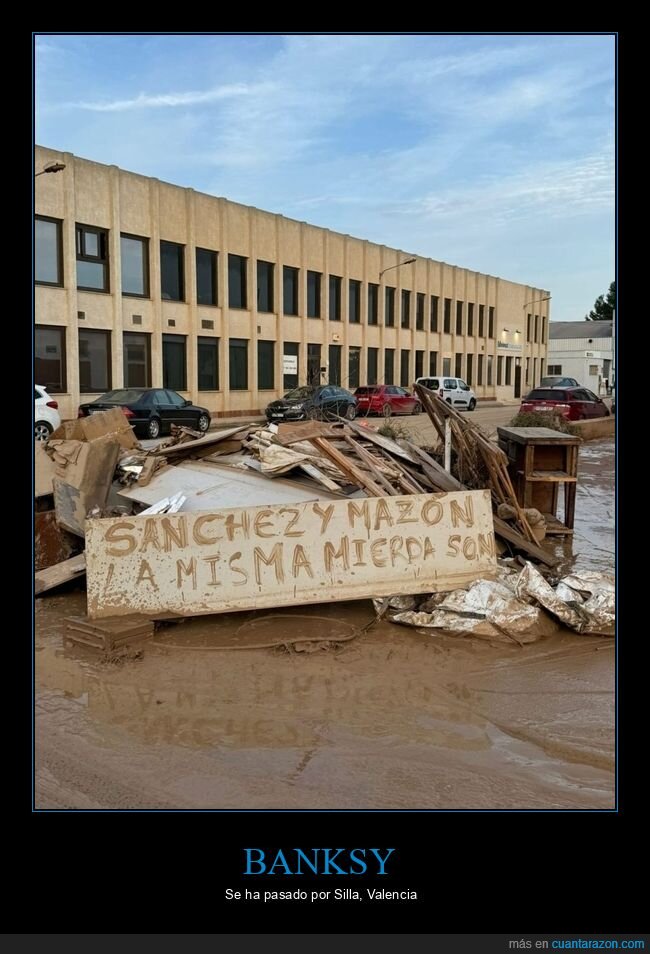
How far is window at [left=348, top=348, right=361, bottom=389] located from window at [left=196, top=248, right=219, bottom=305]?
1039cm

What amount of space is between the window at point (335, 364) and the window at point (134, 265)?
12.2 metres

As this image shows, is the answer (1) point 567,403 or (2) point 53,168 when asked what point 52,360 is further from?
(1) point 567,403

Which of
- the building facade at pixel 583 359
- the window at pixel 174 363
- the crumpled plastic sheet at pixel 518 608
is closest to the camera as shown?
the crumpled plastic sheet at pixel 518 608

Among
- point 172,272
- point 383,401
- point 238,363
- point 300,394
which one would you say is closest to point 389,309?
point 383,401

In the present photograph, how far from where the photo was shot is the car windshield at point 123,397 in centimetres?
2122

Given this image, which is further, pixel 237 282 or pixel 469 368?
pixel 469 368

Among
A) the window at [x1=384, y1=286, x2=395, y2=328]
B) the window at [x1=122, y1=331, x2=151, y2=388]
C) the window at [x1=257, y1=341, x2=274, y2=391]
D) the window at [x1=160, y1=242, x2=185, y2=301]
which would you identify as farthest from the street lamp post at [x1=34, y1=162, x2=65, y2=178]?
the window at [x1=384, y1=286, x2=395, y2=328]

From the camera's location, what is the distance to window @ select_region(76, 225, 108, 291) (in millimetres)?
25609

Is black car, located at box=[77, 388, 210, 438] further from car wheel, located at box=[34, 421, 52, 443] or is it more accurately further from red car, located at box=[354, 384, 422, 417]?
red car, located at box=[354, 384, 422, 417]

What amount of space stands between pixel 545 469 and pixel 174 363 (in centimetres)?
2167

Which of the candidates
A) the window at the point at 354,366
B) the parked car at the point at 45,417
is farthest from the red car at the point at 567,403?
the parked car at the point at 45,417

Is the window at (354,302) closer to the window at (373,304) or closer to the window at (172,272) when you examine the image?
the window at (373,304)

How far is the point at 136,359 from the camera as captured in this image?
2791 cm

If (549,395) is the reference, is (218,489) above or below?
below
